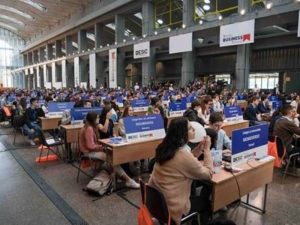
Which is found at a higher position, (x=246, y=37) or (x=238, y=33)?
(x=238, y=33)

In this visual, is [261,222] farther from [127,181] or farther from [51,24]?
[51,24]

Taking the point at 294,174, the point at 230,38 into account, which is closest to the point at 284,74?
the point at 230,38

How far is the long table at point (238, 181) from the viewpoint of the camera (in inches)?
107

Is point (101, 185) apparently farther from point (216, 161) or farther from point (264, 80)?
point (264, 80)

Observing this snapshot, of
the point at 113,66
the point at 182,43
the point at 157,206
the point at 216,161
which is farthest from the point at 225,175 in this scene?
the point at 113,66

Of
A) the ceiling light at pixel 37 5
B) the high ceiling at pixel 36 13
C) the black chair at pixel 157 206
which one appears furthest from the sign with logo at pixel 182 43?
the ceiling light at pixel 37 5

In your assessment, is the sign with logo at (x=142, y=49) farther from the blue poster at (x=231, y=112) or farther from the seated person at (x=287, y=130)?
the seated person at (x=287, y=130)

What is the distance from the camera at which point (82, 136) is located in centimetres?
458

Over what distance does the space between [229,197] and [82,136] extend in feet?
8.89

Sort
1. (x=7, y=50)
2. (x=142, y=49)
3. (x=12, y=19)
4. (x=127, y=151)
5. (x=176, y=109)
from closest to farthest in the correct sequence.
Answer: (x=127, y=151) < (x=176, y=109) < (x=142, y=49) < (x=12, y=19) < (x=7, y=50)

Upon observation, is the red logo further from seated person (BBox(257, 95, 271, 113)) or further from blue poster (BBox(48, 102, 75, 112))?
blue poster (BBox(48, 102, 75, 112))

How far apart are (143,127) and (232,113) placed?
3.39 m

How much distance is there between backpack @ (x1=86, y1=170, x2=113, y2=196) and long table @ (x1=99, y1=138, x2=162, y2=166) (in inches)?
10.3

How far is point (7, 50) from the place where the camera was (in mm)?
48156
